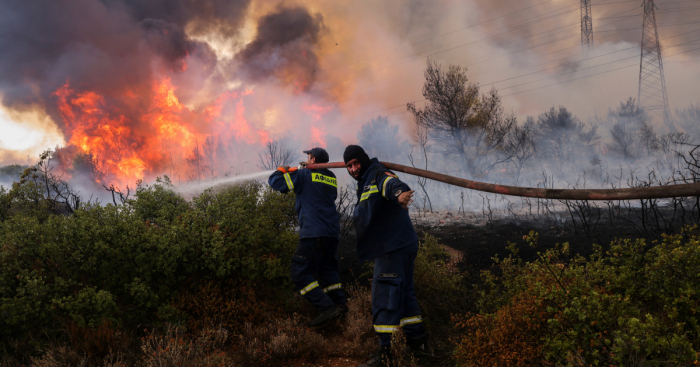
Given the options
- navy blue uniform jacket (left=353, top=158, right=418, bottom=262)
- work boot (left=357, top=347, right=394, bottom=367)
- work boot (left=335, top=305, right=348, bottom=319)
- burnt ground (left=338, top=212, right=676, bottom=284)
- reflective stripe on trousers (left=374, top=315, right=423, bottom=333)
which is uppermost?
navy blue uniform jacket (left=353, top=158, right=418, bottom=262)

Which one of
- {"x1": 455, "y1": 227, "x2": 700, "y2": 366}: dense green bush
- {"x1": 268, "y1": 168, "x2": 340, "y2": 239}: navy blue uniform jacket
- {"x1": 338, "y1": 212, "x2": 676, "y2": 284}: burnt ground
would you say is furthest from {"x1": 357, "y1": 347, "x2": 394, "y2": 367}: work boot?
{"x1": 338, "y1": 212, "x2": 676, "y2": 284}: burnt ground

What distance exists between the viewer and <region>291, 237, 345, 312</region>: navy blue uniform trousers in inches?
160

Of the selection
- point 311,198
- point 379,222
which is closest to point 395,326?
point 379,222

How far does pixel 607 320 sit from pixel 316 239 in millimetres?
2944

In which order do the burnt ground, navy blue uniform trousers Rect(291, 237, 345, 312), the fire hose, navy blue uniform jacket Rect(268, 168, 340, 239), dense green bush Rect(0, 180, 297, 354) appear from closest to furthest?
the fire hose → dense green bush Rect(0, 180, 297, 354) → navy blue uniform trousers Rect(291, 237, 345, 312) → navy blue uniform jacket Rect(268, 168, 340, 239) → the burnt ground

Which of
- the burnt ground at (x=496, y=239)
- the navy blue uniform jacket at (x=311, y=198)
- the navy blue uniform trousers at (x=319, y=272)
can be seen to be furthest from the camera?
the burnt ground at (x=496, y=239)

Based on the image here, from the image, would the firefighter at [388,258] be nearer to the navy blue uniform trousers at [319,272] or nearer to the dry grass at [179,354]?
the navy blue uniform trousers at [319,272]

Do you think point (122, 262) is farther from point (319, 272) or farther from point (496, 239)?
point (496, 239)

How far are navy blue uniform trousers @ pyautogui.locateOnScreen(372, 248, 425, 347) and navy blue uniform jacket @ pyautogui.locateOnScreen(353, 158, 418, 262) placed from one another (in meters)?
0.09

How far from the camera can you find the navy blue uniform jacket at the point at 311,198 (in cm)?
425

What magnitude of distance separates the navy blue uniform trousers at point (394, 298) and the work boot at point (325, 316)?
3.59ft

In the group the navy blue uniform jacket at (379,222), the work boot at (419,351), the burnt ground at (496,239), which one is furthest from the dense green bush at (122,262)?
the work boot at (419,351)

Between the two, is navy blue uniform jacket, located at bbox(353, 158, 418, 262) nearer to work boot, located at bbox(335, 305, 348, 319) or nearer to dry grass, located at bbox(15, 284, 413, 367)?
→ dry grass, located at bbox(15, 284, 413, 367)

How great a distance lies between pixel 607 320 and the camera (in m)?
2.14
